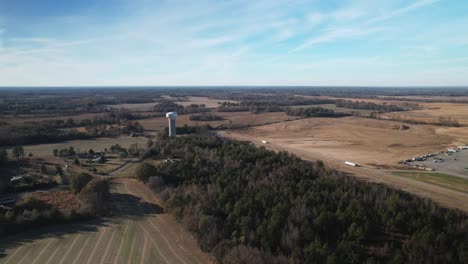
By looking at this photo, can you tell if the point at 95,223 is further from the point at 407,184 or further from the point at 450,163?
the point at 450,163

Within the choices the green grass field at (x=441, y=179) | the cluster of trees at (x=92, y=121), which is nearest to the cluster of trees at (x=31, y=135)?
the cluster of trees at (x=92, y=121)

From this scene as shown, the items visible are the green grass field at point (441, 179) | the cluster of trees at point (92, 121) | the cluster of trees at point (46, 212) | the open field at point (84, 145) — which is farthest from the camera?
the cluster of trees at point (92, 121)

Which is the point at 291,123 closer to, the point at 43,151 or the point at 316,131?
the point at 316,131

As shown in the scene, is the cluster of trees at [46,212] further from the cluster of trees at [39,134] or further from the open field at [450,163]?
the open field at [450,163]

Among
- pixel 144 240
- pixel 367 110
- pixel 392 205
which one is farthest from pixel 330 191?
pixel 367 110

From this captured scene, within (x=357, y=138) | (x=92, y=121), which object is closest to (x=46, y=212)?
(x=357, y=138)

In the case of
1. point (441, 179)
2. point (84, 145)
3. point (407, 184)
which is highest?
point (84, 145)
